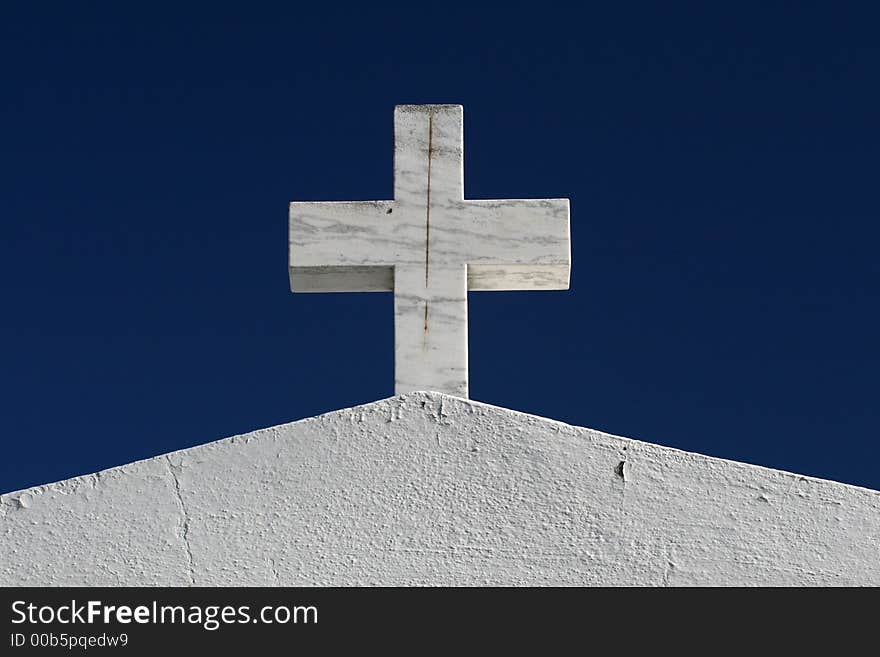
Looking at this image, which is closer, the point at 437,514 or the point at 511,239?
the point at 437,514

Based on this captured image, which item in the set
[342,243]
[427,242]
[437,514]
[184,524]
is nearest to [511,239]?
[427,242]

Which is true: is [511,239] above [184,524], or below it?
above

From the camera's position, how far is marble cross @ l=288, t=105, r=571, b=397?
4.21m

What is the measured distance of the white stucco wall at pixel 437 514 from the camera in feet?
8.27

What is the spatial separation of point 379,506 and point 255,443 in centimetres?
27

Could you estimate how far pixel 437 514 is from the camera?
8.43 ft

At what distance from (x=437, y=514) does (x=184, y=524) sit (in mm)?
467

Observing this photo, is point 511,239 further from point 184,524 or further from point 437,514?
point 184,524

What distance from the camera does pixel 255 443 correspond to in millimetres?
2643

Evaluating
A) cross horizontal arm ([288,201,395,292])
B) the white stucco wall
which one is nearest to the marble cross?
cross horizontal arm ([288,201,395,292])

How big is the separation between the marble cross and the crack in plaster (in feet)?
5.24

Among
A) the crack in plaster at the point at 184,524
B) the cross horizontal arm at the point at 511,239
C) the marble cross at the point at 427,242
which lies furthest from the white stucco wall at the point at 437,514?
the cross horizontal arm at the point at 511,239

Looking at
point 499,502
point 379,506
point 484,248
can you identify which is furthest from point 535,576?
point 484,248
